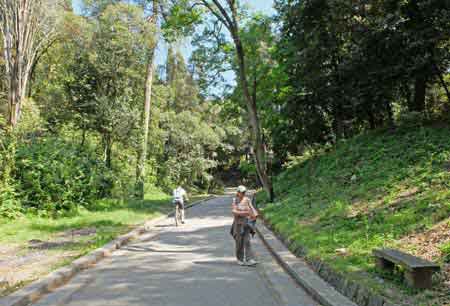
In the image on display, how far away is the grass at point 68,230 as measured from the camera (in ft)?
31.4

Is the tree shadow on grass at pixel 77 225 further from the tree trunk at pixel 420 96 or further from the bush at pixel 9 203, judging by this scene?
the tree trunk at pixel 420 96

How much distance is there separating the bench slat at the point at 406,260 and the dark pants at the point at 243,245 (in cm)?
336

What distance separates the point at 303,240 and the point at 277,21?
56.8 ft

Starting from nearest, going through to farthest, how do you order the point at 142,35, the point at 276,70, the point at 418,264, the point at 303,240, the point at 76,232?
1. the point at 418,264
2. the point at 303,240
3. the point at 76,232
4. the point at 276,70
5. the point at 142,35

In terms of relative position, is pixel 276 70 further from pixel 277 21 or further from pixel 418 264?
pixel 418 264

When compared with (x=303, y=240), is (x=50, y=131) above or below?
above

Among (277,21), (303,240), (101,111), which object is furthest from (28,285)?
(277,21)

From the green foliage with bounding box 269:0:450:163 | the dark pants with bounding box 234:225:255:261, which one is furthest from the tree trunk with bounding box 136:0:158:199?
the dark pants with bounding box 234:225:255:261

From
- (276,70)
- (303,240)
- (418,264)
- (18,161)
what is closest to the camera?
(418,264)

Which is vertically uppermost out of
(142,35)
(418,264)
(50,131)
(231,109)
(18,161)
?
(142,35)

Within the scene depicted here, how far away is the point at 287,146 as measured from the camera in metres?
29.8

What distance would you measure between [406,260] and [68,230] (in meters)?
11.3

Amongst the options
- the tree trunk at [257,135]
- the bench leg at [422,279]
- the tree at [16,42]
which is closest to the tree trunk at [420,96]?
the tree trunk at [257,135]

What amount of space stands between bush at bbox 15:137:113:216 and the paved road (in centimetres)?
717
